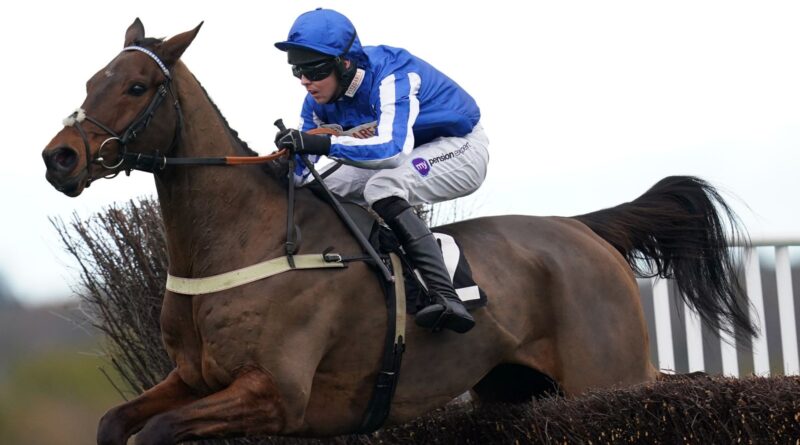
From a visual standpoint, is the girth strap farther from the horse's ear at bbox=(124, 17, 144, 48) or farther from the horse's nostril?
the horse's ear at bbox=(124, 17, 144, 48)

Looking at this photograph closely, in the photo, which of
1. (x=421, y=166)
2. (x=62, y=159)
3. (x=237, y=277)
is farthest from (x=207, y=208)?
(x=421, y=166)

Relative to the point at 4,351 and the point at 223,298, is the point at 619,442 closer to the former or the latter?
Answer: the point at 223,298

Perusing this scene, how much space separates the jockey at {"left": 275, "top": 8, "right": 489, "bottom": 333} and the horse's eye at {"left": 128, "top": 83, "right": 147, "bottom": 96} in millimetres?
562

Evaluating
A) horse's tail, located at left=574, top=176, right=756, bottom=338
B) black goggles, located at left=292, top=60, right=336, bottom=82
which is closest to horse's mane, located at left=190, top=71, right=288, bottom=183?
black goggles, located at left=292, top=60, right=336, bottom=82

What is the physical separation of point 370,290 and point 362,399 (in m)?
0.44

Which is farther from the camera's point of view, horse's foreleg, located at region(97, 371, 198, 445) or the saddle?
the saddle

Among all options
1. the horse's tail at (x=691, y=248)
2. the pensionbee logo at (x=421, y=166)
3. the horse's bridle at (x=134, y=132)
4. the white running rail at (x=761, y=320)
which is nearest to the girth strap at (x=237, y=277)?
the horse's bridle at (x=134, y=132)

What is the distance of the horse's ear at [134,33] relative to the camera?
4734mm

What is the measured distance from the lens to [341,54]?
5023 millimetres

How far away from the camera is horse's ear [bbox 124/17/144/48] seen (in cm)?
473

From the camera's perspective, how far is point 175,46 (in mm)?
4664

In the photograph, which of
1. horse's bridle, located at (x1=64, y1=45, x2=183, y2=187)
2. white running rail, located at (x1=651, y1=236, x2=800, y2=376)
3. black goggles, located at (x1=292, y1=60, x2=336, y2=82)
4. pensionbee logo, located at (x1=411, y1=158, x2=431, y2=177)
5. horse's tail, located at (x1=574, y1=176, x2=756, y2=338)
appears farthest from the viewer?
white running rail, located at (x1=651, y1=236, x2=800, y2=376)

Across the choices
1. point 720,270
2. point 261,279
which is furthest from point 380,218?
point 720,270

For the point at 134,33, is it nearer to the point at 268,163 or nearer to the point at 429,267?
the point at 268,163
